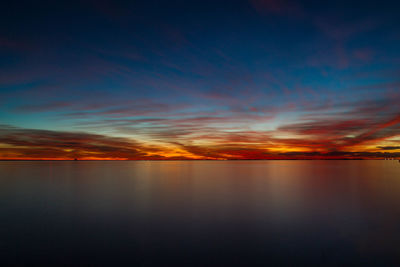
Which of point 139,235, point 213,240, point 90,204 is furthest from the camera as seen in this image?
point 90,204

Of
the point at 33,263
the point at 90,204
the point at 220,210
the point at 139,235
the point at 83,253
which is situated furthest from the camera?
the point at 90,204

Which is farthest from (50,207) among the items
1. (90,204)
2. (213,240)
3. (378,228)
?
(378,228)

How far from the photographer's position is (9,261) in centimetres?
1153

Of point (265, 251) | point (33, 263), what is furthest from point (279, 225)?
point (33, 263)

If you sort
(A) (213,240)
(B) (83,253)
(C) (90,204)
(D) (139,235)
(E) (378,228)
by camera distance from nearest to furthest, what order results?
(B) (83,253) → (A) (213,240) → (D) (139,235) → (E) (378,228) → (C) (90,204)

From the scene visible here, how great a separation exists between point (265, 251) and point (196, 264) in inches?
150

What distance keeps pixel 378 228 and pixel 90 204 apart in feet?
79.5

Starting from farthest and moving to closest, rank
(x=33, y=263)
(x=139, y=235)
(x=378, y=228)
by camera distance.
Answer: (x=378, y=228) < (x=139, y=235) < (x=33, y=263)

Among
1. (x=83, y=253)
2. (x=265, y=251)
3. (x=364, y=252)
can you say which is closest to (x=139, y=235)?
(x=83, y=253)

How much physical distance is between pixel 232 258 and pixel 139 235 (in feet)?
20.5

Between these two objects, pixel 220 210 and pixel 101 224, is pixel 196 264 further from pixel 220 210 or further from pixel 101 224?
pixel 220 210

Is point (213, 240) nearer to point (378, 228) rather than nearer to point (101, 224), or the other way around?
point (101, 224)

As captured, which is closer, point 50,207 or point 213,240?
point 213,240

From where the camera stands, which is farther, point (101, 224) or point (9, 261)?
point (101, 224)
